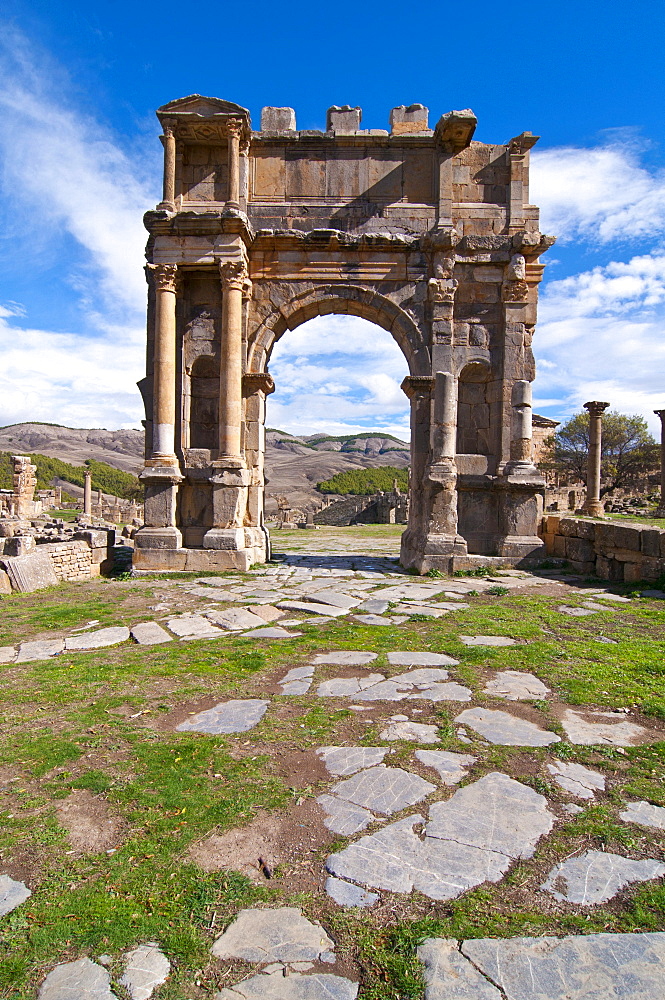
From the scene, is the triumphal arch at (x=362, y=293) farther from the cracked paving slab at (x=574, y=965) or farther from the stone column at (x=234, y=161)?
the cracked paving slab at (x=574, y=965)

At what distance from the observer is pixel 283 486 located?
5200cm

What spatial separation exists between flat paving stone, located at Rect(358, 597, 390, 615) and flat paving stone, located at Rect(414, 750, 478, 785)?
141 inches

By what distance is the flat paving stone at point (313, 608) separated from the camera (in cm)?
663

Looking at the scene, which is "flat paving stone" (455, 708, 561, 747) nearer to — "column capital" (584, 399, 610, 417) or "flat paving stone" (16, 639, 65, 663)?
"flat paving stone" (16, 639, 65, 663)

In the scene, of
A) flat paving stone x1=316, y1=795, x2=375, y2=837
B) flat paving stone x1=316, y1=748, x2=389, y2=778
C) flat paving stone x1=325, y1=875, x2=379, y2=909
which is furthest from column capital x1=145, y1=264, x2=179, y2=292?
flat paving stone x1=325, y1=875, x2=379, y2=909

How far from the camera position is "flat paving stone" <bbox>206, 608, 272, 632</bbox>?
19.6 feet

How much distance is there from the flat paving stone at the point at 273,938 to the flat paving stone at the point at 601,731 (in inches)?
77.0

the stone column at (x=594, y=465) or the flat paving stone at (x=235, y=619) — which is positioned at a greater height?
the stone column at (x=594, y=465)

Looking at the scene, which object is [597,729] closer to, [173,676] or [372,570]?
[173,676]

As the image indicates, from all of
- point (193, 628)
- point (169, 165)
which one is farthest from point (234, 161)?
point (193, 628)

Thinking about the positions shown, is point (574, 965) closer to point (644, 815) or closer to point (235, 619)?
point (644, 815)

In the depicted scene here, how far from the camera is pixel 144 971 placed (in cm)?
166

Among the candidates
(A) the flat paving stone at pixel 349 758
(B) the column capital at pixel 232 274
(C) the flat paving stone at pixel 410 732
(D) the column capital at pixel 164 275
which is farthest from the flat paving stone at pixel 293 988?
(D) the column capital at pixel 164 275

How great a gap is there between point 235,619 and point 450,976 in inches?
189
